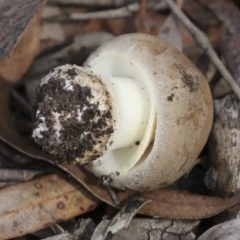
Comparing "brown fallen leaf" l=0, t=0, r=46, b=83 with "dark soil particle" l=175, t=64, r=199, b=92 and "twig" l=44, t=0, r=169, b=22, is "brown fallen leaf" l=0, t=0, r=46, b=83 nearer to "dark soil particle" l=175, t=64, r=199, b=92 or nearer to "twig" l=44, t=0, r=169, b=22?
"twig" l=44, t=0, r=169, b=22

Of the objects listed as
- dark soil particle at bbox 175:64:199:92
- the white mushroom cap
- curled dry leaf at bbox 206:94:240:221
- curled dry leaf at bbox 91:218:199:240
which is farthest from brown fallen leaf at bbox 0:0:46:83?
curled dry leaf at bbox 206:94:240:221

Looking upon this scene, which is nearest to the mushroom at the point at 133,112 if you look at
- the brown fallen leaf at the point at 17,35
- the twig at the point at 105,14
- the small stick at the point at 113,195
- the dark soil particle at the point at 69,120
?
the dark soil particle at the point at 69,120

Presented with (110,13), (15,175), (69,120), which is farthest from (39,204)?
(110,13)

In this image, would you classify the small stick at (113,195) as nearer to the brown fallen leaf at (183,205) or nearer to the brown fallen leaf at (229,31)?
the brown fallen leaf at (183,205)

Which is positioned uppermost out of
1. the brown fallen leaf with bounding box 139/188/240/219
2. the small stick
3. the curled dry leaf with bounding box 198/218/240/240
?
the small stick

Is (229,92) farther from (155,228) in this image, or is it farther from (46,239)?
(46,239)

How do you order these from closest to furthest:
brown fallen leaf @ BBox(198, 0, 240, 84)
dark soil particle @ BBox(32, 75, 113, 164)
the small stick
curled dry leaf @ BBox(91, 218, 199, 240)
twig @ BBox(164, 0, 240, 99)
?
1. dark soil particle @ BBox(32, 75, 113, 164)
2. curled dry leaf @ BBox(91, 218, 199, 240)
3. the small stick
4. twig @ BBox(164, 0, 240, 99)
5. brown fallen leaf @ BBox(198, 0, 240, 84)
